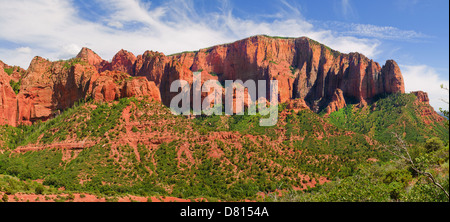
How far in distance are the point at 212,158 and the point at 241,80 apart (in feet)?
382

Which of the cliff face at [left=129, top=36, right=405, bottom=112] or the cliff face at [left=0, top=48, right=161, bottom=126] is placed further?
the cliff face at [left=129, top=36, right=405, bottom=112]

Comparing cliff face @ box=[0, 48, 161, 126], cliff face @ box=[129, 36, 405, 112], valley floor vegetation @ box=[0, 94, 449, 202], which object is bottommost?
valley floor vegetation @ box=[0, 94, 449, 202]

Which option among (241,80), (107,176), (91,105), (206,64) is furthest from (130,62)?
(107,176)

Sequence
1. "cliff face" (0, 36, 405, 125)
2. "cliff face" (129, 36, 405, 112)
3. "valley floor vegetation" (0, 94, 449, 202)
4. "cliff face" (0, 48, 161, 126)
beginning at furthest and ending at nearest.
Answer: "cliff face" (129, 36, 405, 112) < "cliff face" (0, 36, 405, 125) < "cliff face" (0, 48, 161, 126) < "valley floor vegetation" (0, 94, 449, 202)

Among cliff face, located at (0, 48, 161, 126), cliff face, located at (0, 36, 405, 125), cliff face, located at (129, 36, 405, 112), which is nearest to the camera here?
cliff face, located at (0, 48, 161, 126)

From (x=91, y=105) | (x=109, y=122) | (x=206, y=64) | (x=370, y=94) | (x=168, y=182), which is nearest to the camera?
(x=168, y=182)

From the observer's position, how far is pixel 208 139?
6059cm

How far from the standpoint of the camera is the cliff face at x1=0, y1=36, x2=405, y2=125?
75000 mm

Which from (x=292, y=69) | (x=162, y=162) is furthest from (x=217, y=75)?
(x=162, y=162)

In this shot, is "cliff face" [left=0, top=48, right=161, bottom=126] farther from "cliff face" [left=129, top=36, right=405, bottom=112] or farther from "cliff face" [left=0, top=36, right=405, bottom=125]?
"cliff face" [left=129, top=36, right=405, bottom=112]

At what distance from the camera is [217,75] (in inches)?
6978

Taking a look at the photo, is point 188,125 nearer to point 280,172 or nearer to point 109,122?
point 109,122

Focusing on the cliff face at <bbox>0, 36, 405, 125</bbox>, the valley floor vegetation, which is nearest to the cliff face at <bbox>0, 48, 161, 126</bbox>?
the cliff face at <bbox>0, 36, 405, 125</bbox>

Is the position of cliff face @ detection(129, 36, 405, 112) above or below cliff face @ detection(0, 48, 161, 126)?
above
